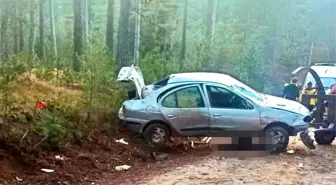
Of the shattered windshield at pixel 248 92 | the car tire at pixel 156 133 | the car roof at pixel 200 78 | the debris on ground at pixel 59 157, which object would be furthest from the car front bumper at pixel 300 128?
the debris on ground at pixel 59 157

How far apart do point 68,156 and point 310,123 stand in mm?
6112

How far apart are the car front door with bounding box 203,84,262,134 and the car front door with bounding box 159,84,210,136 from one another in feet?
0.53

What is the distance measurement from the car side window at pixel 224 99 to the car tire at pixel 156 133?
4.02 ft

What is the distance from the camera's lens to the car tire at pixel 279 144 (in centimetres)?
1073

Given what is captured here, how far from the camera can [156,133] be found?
10984 mm

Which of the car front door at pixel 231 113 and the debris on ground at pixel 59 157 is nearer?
the debris on ground at pixel 59 157

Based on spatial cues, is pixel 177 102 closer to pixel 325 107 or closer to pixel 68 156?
pixel 68 156

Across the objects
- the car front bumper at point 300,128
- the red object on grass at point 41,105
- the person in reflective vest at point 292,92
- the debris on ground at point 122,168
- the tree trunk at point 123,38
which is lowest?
the debris on ground at point 122,168

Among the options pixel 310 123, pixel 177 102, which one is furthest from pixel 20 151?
pixel 310 123

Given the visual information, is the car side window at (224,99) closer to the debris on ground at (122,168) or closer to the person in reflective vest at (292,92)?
the debris on ground at (122,168)

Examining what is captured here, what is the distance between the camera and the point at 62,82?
12281mm

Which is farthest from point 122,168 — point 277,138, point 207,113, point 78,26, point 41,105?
point 78,26

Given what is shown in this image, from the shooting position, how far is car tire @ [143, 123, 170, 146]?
36.0 feet

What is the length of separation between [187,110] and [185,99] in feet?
0.85
